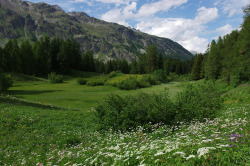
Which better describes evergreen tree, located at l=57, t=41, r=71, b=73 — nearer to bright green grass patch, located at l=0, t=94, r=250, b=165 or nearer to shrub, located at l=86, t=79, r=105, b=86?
shrub, located at l=86, t=79, r=105, b=86

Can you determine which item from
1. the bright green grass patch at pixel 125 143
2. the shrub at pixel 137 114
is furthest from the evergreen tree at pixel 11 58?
the shrub at pixel 137 114

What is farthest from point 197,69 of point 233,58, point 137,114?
point 137,114

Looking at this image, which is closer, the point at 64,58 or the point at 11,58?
the point at 11,58

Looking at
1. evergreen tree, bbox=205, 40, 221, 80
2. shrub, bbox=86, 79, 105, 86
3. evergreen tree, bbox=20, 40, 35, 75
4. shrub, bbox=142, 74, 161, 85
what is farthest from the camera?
evergreen tree, bbox=20, 40, 35, 75

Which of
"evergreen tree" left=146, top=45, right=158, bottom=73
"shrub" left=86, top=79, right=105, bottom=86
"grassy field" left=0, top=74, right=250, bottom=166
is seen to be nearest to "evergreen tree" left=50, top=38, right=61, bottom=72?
"shrub" left=86, top=79, right=105, bottom=86

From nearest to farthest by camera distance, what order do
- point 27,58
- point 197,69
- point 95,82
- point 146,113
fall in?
point 146,113 → point 95,82 → point 27,58 → point 197,69

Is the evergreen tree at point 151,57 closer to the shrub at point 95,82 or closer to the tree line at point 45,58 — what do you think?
the tree line at point 45,58

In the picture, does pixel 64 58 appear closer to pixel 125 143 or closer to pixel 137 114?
pixel 137 114

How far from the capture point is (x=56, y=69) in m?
74.9

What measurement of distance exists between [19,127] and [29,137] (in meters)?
2.23

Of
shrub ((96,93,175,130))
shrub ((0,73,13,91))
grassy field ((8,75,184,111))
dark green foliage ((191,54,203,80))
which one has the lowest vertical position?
grassy field ((8,75,184,111))

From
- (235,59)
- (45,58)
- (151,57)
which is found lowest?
(235,59)

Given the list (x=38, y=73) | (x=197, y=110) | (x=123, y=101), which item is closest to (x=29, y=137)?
(x=123, y=101)

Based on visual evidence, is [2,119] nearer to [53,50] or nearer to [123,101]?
[123,101]
